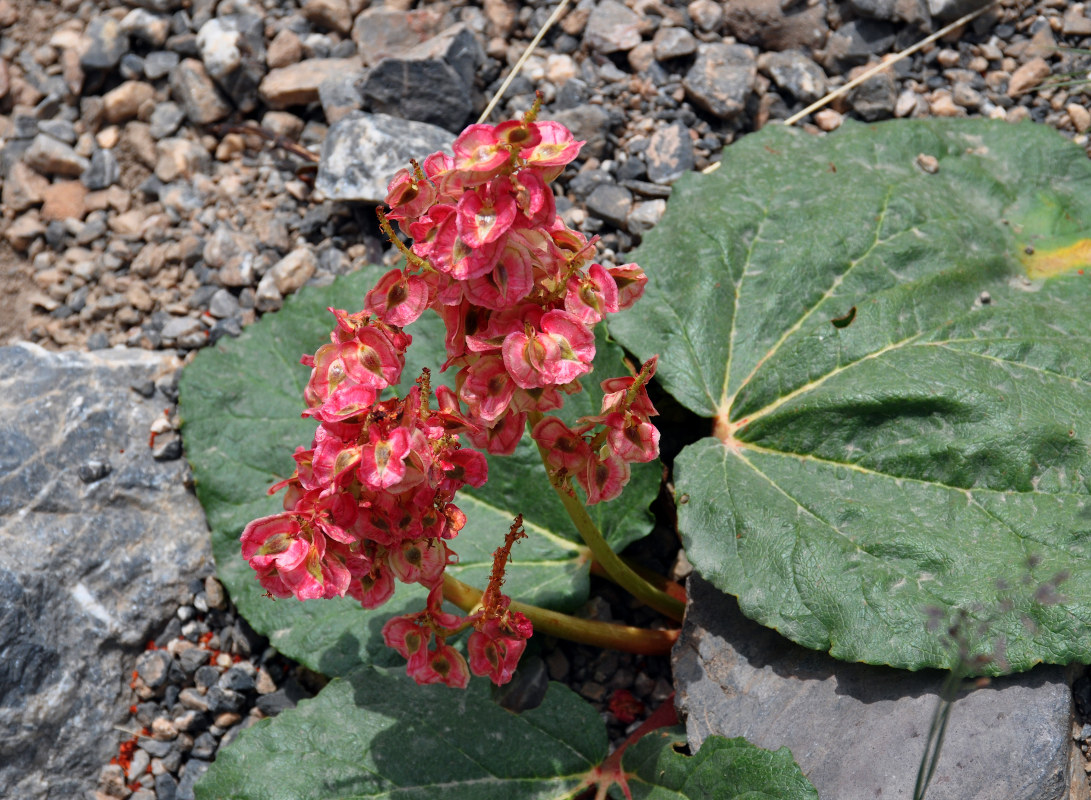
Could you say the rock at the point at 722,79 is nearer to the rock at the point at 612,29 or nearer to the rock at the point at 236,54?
the rock at the point at 612,29

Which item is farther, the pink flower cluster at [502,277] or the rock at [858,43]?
the rock at [858,43]

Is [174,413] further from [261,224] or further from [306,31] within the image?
[306,31]

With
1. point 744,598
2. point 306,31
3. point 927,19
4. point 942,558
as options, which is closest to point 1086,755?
point 942,558

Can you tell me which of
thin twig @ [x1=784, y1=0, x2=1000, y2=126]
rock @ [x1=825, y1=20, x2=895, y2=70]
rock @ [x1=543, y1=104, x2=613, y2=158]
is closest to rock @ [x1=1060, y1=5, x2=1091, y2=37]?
thin twig @ [x1=784, y1=0, x2=1000, y2=126]

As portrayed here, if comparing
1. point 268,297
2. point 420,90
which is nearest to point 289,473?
point 268,297

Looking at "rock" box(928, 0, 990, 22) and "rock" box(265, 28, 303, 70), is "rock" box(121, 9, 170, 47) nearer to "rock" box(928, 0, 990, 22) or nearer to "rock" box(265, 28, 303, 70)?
"rock" box(265, 28, 303, 70)

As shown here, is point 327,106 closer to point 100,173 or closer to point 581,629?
point 100,173

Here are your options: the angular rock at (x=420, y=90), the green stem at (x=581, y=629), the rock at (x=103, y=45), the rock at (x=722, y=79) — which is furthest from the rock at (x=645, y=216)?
the rock at (x=103, y=45)
